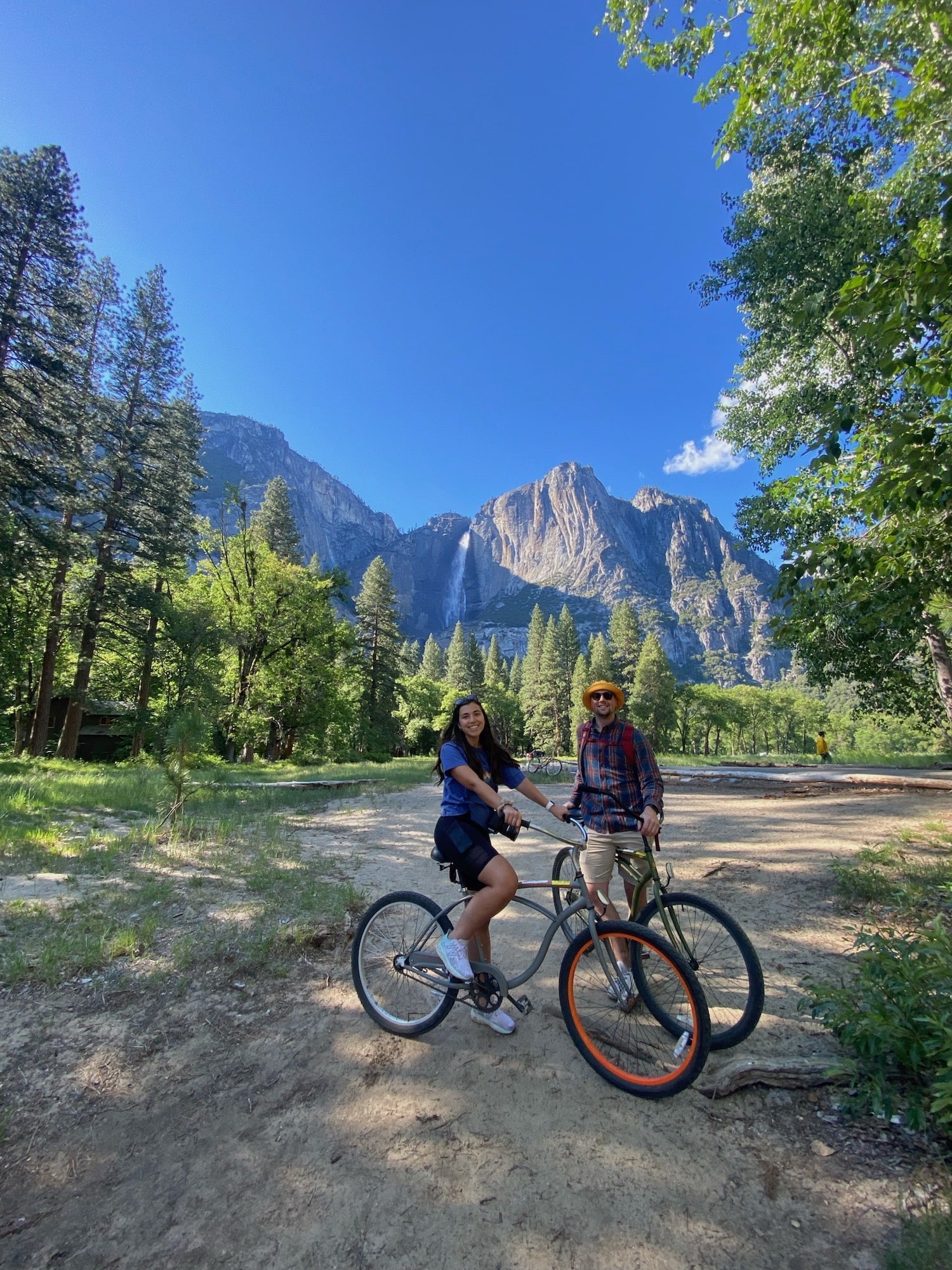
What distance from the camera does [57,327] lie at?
1673 cm

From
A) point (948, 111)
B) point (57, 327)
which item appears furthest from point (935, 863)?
point (57, 327)

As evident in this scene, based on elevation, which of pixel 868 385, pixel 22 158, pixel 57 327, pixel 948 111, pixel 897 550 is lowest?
pixel 897 550

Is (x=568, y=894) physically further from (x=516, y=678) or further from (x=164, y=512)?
(x=516, y=678)

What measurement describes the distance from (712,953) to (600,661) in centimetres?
5875

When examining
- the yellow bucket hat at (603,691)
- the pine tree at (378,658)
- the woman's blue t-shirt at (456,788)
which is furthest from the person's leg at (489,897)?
the pine tree at (378,658)

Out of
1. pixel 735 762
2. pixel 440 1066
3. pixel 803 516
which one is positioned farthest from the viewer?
pixel 735 762

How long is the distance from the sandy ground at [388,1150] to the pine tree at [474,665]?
191 ft

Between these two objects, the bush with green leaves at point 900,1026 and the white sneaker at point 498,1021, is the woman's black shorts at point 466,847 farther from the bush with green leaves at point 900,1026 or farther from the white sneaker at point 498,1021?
the bush with green leaves at point 900,1026

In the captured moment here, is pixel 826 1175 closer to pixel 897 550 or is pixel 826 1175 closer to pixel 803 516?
pixel 897 550

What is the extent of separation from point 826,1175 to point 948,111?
7.78m

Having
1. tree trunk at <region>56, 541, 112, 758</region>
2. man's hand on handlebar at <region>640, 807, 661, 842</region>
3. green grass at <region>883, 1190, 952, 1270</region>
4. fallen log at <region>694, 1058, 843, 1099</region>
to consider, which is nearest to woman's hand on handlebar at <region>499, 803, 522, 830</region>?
man's hand on handlebar at <region>640, 807, 661, 842</region>

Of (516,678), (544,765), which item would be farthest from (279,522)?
(516,678)

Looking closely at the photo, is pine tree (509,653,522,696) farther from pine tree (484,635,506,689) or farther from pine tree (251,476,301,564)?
pine tree (251,476,301,564)

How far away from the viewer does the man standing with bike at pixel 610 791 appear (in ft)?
12.1
